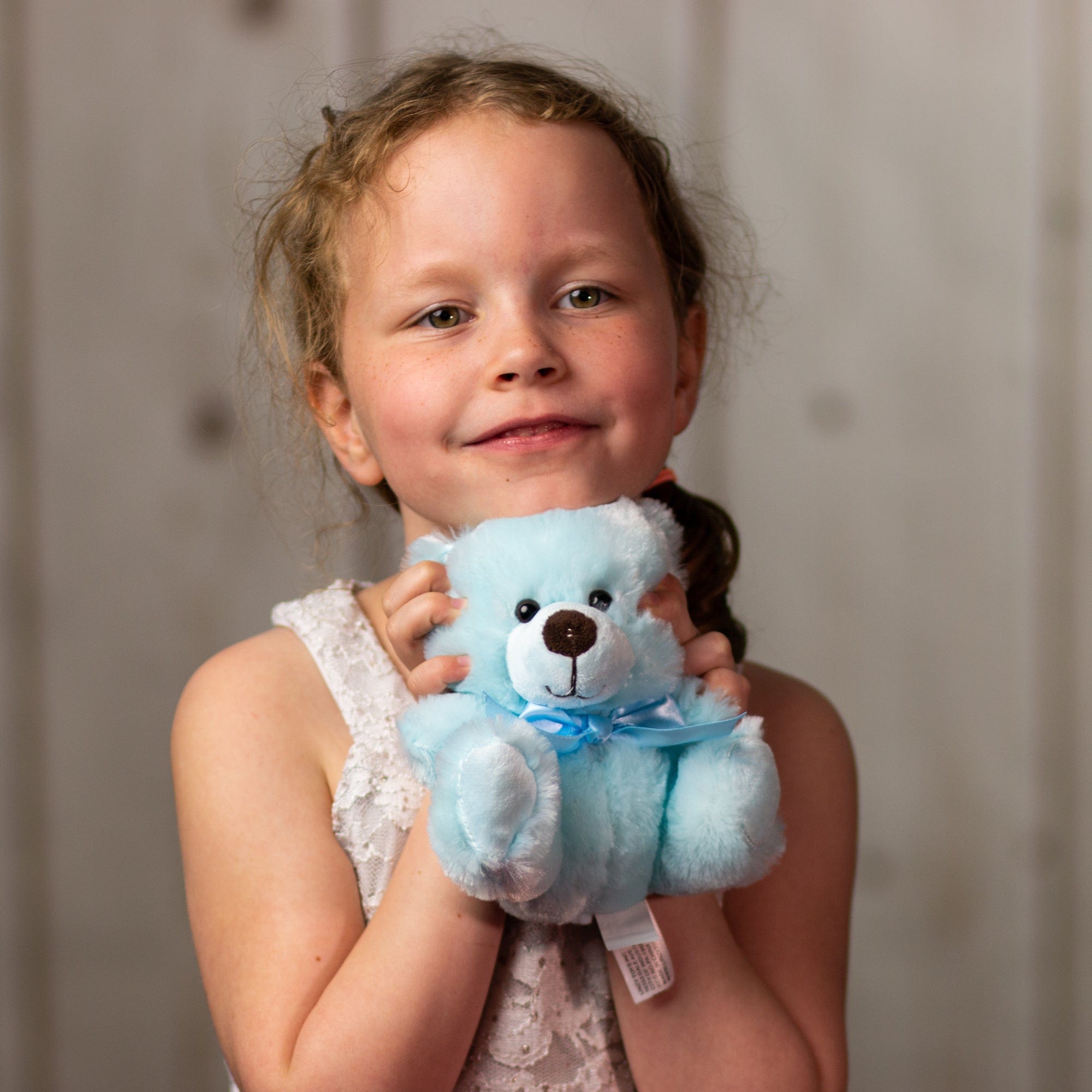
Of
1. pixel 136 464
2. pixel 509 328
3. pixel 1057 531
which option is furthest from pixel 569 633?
pixel 1057 531

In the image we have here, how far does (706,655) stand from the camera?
66 cm

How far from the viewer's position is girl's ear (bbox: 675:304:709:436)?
0.87 metres

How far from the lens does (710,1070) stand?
0.70 m

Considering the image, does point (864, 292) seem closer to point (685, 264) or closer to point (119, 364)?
point (685, 264)

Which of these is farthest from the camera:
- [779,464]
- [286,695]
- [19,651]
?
[779,464]

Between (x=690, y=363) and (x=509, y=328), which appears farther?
(x=690, y=363)

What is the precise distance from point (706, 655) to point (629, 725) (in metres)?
0.08

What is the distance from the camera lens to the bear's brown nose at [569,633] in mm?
556

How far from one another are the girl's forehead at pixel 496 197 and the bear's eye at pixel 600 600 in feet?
0.75

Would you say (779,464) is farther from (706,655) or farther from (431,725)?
(431,725)

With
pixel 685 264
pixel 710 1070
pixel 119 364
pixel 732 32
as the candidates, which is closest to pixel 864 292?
pixel 732 32

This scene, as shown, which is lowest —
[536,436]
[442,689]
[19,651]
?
[19,651]

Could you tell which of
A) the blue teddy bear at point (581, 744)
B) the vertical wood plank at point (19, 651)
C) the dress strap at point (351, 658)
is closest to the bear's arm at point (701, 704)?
the blue teddy bear at point (581, 744)

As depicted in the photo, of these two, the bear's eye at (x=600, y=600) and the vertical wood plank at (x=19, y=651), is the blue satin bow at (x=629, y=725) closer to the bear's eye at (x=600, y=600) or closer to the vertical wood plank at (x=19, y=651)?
the bear's eye at (x=600, y=600)
